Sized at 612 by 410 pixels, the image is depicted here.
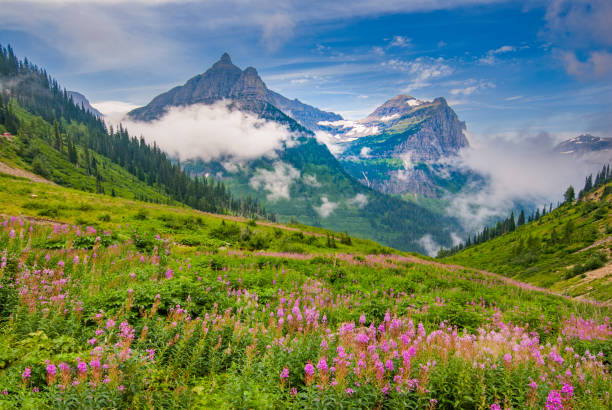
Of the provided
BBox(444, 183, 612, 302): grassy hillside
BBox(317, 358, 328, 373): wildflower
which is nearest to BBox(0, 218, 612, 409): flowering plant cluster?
BBox(317, 358, 328, 373): wildflower

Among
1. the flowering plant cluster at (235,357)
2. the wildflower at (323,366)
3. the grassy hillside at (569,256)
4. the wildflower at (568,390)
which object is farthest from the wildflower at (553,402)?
the grassy hillside at (569,256)

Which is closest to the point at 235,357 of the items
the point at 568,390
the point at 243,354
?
the point at 243,354

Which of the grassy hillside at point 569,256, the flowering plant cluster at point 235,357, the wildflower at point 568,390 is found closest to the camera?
the flowering plant cluster at point 235,357

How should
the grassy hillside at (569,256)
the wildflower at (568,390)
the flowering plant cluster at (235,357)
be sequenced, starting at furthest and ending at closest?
the grassy hillside at (569,256)
the wildflower at (568,390)
the flowering plant cluster at (235,357)

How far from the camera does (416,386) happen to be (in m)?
4.52

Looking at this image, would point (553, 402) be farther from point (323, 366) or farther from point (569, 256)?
point (569, 256)

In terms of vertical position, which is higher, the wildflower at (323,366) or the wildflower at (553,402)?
A: the wildflower at (323,366)

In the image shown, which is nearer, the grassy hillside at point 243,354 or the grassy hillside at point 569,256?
the grassy hillside at point 243,354

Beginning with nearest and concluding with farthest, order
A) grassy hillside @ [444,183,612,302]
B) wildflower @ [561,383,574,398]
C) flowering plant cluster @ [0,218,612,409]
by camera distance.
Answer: flowering plant cluster @ [0,218,612,409]
wildflower @ [561,383,574,398]
grassy hillside @ [444,183,612,302]

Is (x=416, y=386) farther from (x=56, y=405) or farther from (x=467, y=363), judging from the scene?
(x=56, y=405)

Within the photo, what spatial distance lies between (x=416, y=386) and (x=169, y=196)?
212 m

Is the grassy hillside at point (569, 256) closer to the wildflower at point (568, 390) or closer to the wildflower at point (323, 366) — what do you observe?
the wildflower at point (568, 390)

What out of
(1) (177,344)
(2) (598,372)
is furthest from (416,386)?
(1) (177,344)

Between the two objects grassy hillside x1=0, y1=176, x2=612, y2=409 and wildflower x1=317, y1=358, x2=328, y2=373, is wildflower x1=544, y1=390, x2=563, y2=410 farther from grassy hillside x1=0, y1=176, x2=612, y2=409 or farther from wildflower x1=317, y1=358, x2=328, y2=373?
wildflower x1=317, y1=358, x2=328, y2=373
